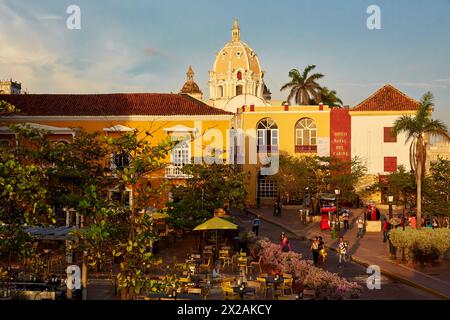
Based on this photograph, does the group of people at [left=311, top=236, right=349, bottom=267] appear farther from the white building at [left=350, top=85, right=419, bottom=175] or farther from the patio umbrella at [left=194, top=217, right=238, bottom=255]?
Result: the white building at [left=350, top=85, right=419, bottom=175]

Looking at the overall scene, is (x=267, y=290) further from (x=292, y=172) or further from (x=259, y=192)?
(x=259, y=192)

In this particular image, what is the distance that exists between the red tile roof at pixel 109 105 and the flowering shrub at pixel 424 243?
40.3 feet

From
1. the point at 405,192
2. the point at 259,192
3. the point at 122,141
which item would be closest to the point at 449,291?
the point at 122,141

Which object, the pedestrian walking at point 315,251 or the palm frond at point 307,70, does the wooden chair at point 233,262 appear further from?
the palm frond at point 307,70

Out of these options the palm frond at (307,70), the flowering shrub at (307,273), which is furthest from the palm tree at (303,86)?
the flowering shrub at (307,273)

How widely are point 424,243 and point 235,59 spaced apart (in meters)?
61.3

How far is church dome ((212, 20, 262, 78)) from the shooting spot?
254 feet

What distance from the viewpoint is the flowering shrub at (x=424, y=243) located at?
19.3 meters

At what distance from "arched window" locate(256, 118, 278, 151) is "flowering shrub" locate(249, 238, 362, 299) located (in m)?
24.1

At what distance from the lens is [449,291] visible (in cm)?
1586

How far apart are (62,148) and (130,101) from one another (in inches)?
803

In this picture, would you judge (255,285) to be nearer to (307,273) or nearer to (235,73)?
(307,273)

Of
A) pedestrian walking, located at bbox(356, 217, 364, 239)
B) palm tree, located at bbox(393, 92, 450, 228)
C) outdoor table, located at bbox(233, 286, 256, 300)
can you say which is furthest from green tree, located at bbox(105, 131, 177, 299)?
pedestrian walking, located at bbox(356, 217, 364, 239)
